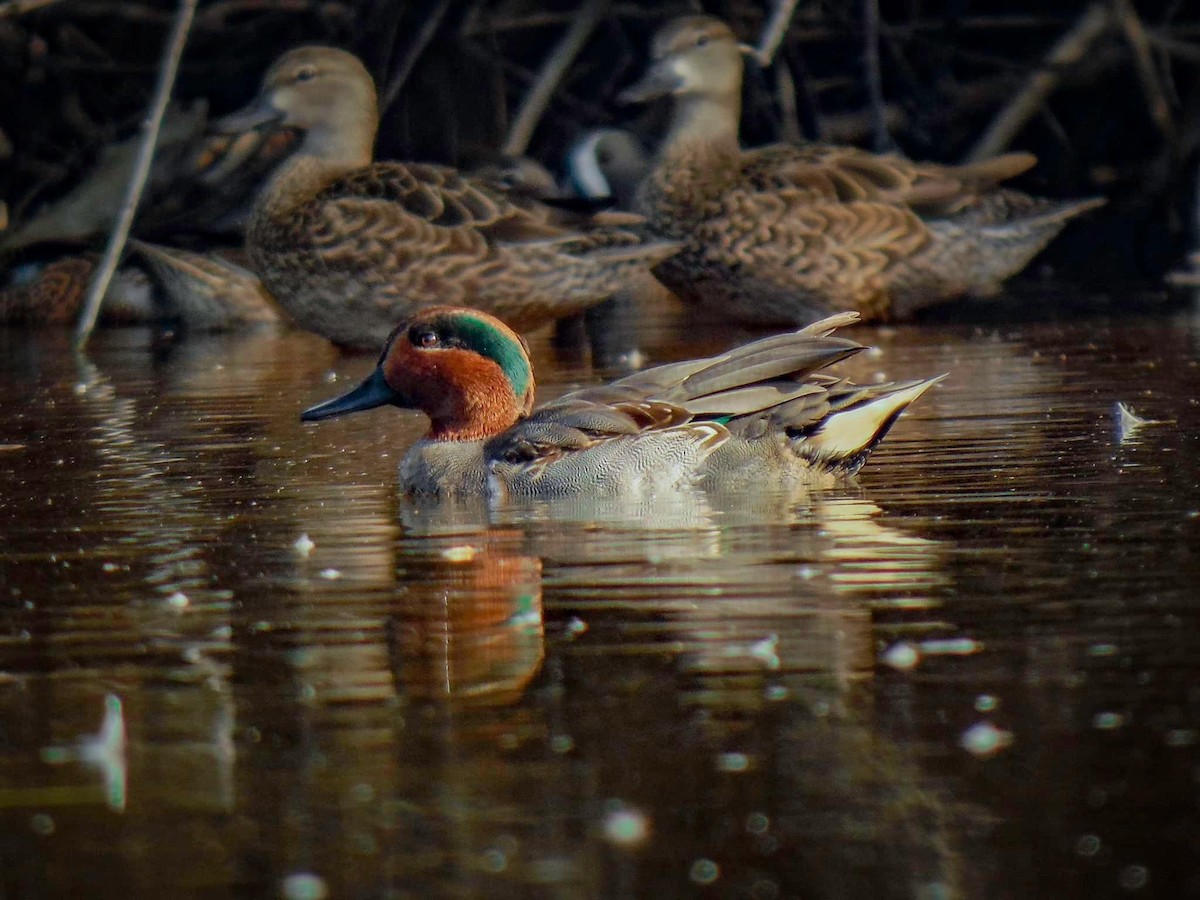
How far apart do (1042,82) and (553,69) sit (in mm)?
2561

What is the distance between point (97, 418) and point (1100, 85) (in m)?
7.61

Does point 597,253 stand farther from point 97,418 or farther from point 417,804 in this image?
point 417,804

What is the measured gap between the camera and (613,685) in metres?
3.26

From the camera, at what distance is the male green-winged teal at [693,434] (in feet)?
16.6

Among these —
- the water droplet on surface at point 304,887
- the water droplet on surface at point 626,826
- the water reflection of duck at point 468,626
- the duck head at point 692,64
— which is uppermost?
the duck head at point 692,64

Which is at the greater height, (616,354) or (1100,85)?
(1100,85)

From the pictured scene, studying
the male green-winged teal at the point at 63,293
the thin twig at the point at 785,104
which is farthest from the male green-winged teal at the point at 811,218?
the male green-winged teal at the point at 63,293

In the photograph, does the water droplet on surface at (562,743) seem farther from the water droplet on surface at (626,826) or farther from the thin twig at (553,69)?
the thin twig at (553,69)

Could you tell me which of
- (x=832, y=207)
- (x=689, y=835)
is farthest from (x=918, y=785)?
(x=832, y=207)

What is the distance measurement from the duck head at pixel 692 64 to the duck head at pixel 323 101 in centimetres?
133

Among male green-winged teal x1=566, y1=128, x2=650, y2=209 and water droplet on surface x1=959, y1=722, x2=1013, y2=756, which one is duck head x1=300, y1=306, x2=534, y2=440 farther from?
male green-winged teal x1=566, y1=128, x2=650, y2=209

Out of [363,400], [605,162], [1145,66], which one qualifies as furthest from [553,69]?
[363,400]

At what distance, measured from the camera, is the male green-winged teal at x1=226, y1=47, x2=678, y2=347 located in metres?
8.93

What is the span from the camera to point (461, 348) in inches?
217
